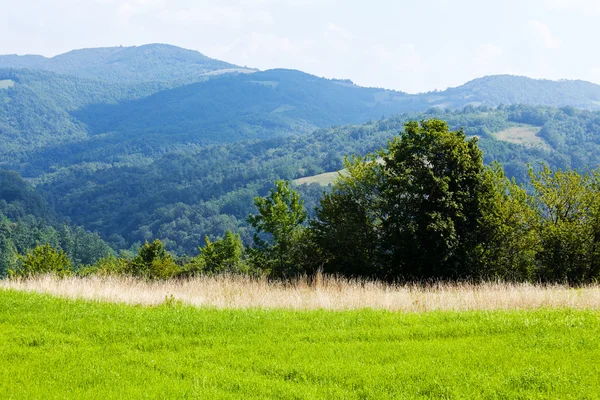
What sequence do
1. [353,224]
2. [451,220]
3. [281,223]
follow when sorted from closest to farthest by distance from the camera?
[451,220] < [353,224] < [281,223]

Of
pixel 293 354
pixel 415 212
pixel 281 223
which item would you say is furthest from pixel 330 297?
pixel 281 223

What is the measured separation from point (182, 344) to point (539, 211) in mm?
19161

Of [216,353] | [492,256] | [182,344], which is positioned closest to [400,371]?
[216,353]

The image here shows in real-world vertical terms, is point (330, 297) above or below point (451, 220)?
below

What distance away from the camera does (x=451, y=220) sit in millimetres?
21797

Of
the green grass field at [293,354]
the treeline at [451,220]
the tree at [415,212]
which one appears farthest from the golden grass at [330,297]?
the tree at [415,212]

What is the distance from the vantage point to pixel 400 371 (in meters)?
7.43

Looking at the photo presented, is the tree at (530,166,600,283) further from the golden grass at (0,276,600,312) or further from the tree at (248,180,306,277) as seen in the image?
the tree at (248,180,306,277)

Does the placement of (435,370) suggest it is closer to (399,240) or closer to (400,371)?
(400,371)

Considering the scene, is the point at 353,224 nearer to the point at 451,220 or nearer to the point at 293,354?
the point at 451,220

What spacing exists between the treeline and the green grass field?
10.7 meters

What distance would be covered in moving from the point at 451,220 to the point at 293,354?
49.1ft

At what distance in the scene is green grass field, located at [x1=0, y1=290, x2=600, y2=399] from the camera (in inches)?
Answer: 276

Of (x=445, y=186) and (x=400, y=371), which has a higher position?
(x=445, y=186)
